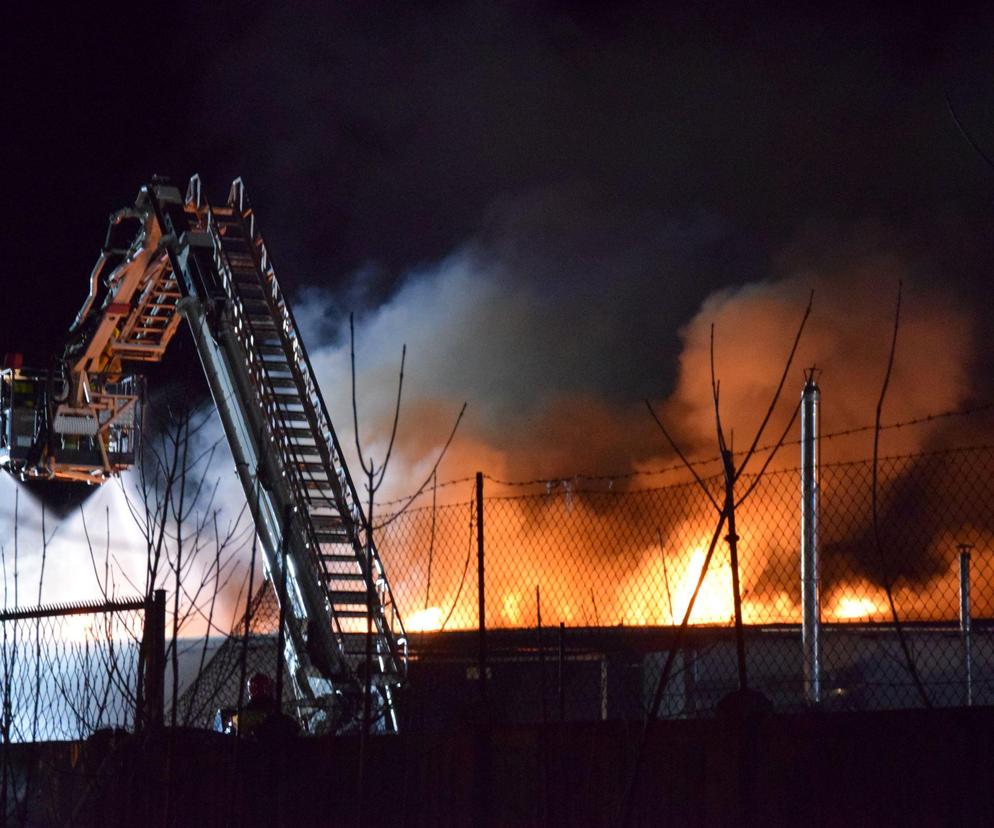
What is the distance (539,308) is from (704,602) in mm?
A: 11136

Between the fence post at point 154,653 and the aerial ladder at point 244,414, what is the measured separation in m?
2.51

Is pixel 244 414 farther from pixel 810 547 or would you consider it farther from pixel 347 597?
pixel 810 547

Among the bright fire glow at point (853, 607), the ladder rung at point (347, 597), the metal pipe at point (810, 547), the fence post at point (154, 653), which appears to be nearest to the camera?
the fence post at point (154, 653)

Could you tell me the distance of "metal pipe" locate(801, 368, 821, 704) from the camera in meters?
9.34

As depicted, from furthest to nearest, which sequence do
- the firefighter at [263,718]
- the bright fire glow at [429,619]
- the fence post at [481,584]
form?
the bright fire glow at [429,619]
the firefighter at [263,718]
the fence post at [481,584]

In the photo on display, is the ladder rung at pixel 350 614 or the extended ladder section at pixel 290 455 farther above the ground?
the extended ladder section at pixel 290 455

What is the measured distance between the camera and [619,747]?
7012 millimetres

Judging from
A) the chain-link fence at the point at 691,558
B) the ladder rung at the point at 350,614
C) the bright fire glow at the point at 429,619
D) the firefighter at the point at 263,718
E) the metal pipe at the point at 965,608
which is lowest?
the firefighter at the point at 263,718

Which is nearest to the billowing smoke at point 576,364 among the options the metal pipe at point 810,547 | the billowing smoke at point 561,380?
the billowing smoke at point 561,380

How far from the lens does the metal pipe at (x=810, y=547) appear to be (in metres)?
9.34

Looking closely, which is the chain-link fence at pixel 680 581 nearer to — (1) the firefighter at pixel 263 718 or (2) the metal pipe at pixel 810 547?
(1) the firefighter at pixel 263 718

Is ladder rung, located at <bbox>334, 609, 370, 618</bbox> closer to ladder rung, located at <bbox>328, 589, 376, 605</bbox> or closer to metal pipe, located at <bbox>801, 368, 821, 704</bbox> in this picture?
ladder rung, located at <bbox>328, 589, 376, 605</bbox>

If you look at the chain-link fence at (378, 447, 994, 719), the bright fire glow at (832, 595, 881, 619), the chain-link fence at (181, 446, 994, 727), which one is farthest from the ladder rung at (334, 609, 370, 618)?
the bright fire glow at (832, 595, 881, 619)

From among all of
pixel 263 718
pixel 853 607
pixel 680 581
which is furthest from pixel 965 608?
pixel 853 607
